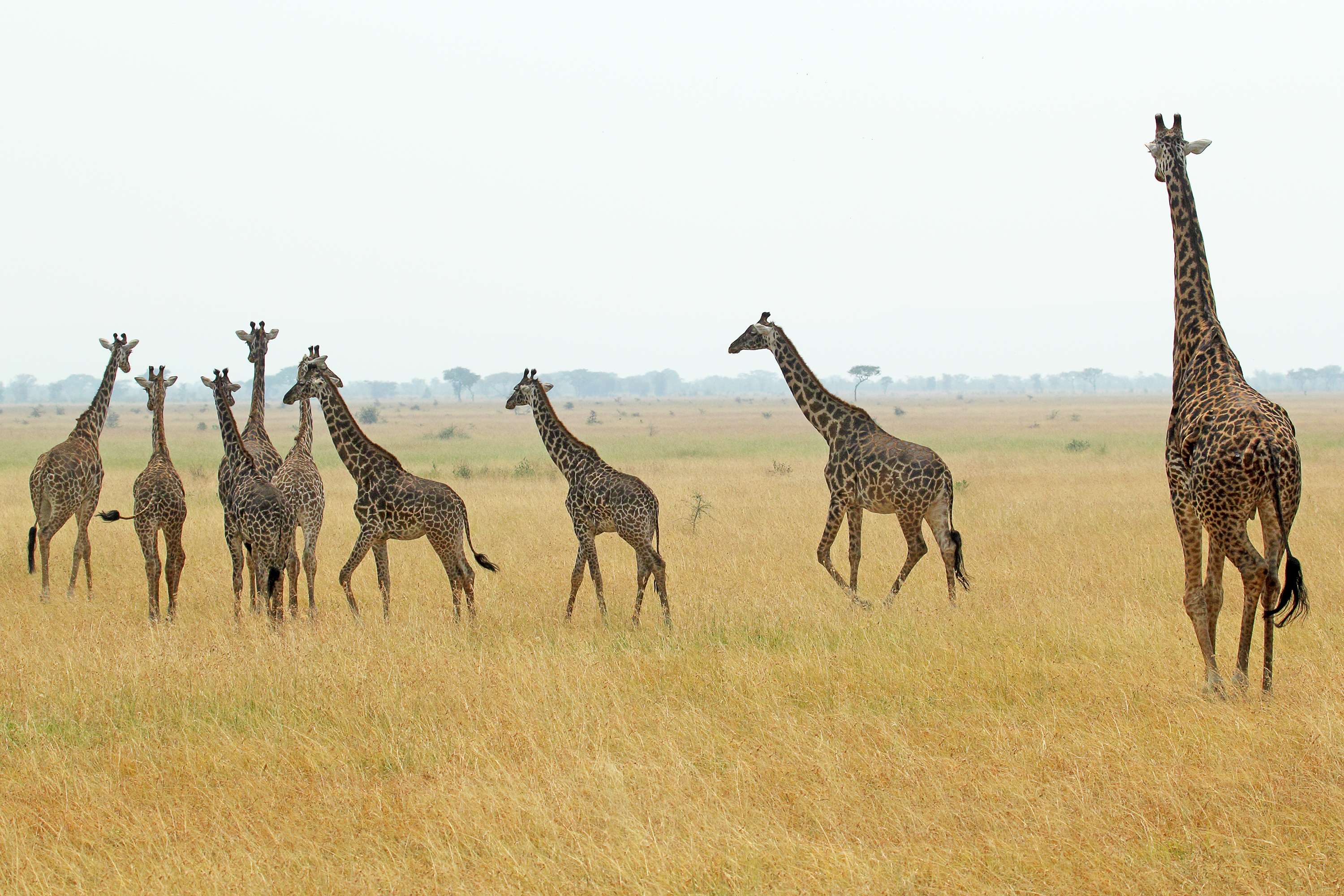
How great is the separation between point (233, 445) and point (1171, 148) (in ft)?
27.3

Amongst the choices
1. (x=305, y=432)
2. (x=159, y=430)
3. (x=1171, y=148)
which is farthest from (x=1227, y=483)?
(x=159, y=430)

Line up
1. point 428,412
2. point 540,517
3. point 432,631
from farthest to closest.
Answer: point 428,412, point 540,517, point 432,631

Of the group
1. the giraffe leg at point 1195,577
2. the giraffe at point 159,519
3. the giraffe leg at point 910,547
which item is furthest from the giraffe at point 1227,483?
the giraffe at point 159,519

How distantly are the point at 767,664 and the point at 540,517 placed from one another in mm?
9549

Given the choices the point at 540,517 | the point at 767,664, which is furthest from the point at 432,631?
the point at 540,517

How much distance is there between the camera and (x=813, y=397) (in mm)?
10617

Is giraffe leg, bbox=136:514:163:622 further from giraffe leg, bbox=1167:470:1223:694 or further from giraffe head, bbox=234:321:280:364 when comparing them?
giraffe leg, bbox=1167:470:1223:694

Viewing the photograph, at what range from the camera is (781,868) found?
180 inches

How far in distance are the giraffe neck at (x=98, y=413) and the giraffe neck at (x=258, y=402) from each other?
1560 mm

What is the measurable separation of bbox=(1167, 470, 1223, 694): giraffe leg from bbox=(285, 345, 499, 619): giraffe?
5431 millimetres

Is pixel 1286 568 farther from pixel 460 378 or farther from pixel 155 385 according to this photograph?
pixel 460 378

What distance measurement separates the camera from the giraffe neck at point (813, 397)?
10.4m

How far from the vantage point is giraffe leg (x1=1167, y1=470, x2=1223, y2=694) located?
6711mm

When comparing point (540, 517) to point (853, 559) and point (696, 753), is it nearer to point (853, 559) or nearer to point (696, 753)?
point (853, 559)
